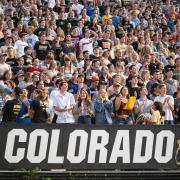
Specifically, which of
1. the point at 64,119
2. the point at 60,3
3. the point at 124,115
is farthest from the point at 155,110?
the point at 60,3

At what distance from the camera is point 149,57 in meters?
19.1

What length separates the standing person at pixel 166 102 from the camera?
15.2 m

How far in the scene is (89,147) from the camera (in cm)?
1230

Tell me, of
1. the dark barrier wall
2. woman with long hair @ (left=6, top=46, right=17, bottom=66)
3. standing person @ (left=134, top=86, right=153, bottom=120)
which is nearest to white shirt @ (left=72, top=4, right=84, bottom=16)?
woman with long hair @ (left=6, top=46, right=17, bottom=66)

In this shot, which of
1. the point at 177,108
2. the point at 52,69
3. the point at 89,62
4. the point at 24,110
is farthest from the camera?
the point at 89,62

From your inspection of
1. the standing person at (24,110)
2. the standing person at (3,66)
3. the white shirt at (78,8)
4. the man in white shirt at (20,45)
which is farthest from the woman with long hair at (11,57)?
the white shirt at (78,8)

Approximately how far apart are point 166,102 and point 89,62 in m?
3.04

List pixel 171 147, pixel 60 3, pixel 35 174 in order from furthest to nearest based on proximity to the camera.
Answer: pixel 60 3, pixel 171 147, pixel 35 174

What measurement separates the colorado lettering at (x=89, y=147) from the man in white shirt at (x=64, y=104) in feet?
8.30

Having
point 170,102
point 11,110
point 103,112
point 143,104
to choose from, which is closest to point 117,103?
point 103,112

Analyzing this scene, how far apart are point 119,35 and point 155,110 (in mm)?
6401

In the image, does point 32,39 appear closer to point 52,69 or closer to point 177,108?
point 52,69

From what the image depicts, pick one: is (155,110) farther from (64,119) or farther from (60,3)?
(60,3)

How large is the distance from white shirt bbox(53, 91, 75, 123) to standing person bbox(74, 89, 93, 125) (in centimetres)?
16
